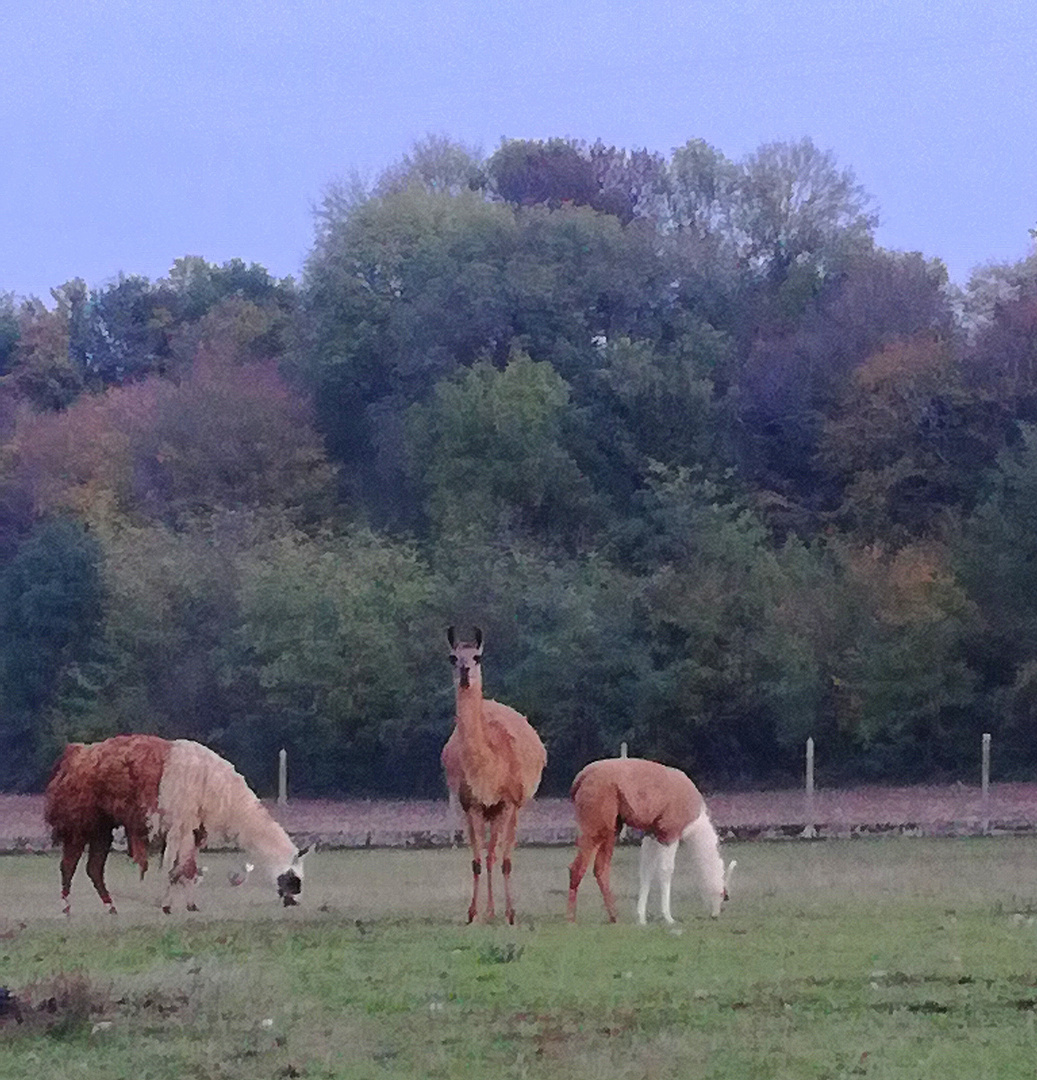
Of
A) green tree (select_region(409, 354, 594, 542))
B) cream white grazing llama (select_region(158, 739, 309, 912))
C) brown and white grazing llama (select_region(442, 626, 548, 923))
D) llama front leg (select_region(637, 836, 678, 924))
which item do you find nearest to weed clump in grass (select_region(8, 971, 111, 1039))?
brown and white grazing llama (select_region(442, 626, 548, 923))

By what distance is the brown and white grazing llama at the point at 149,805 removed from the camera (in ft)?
54.4

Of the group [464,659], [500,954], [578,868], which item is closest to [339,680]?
[578,868]

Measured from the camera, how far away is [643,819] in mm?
15312

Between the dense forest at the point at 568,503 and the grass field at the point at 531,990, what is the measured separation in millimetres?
22713

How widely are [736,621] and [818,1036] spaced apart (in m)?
32.0

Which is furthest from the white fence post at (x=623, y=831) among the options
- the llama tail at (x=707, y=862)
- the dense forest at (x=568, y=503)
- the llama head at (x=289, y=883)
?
the dense forest at (x=568, y=503)

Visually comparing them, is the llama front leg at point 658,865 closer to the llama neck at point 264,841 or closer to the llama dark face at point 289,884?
the llama dark face at point 289,884

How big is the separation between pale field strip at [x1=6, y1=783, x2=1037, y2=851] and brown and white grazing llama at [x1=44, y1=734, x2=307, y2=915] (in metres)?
9.24

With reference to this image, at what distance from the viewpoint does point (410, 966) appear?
11656 millimetres

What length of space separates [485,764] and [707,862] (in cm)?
201

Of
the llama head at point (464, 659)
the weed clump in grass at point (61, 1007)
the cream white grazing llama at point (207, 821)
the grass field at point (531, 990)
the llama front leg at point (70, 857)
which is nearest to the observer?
the grass field at point (531, 990)

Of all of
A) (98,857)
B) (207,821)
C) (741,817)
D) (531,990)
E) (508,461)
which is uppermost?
(508,461)

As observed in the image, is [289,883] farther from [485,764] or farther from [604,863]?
[604,863]

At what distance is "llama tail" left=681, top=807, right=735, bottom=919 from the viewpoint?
15.5m
